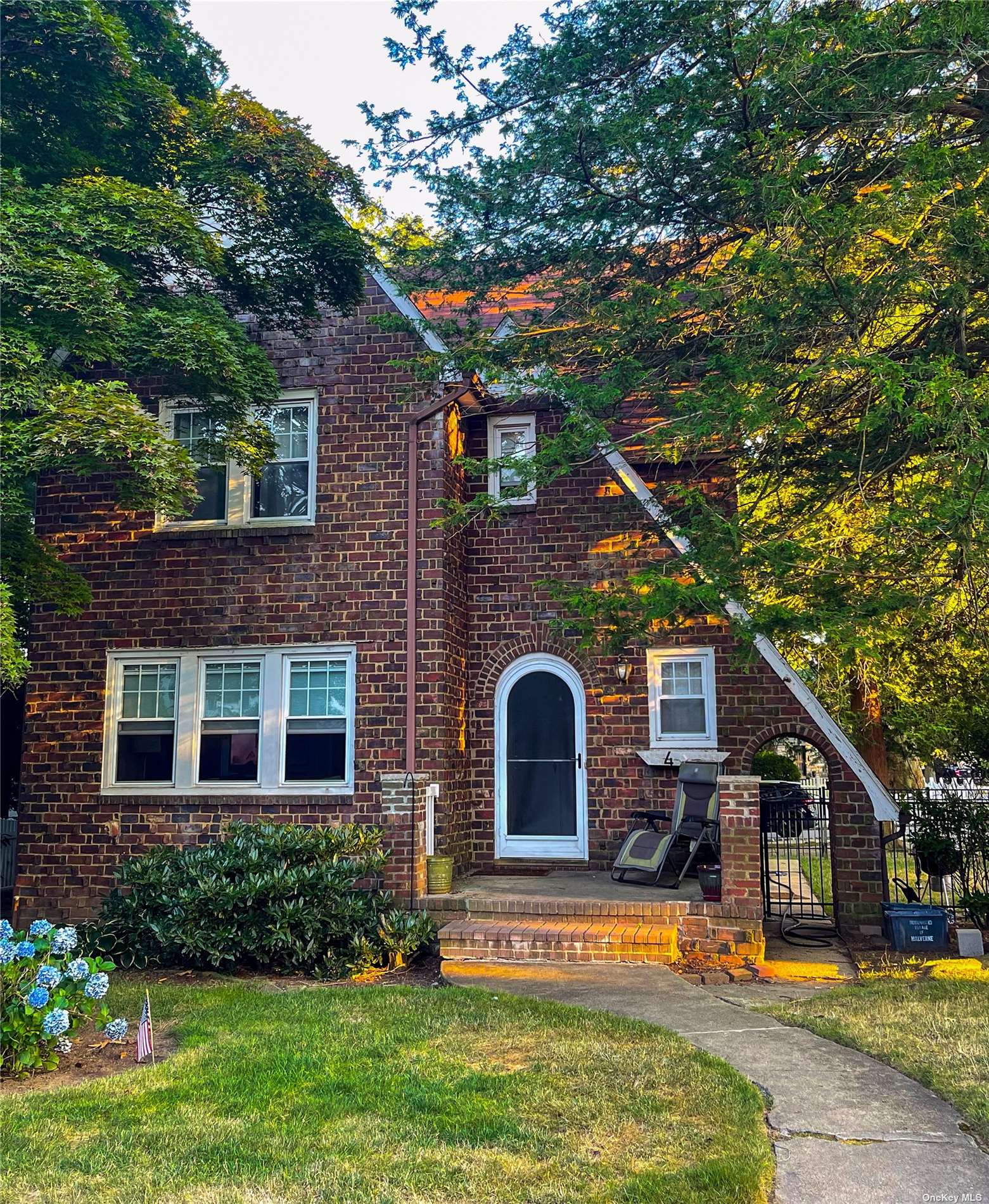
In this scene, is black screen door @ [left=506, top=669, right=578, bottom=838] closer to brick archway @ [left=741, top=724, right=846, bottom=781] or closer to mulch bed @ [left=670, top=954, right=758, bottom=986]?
brick archway @ [left=741, top=724, right=846, bottom=781]

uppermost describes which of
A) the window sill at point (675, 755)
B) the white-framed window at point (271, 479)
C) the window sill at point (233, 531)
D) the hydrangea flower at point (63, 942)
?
the white-framed window at point (271, 479)

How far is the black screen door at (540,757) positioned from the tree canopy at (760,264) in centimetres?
315

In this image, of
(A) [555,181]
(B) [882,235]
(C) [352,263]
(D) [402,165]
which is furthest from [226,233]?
(B) [882,235]

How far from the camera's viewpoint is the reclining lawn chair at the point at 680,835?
10.5 metres

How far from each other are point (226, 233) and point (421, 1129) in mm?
9385

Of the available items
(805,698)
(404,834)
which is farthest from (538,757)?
(805,698)

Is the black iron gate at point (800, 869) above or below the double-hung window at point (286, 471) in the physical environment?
below

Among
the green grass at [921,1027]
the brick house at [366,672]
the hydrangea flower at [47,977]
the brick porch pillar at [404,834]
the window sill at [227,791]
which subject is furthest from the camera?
the brick house at [366,672]

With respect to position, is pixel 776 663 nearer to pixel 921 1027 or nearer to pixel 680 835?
pixel 680 835

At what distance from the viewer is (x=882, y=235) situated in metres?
8.10

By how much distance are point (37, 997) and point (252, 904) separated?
142 inches

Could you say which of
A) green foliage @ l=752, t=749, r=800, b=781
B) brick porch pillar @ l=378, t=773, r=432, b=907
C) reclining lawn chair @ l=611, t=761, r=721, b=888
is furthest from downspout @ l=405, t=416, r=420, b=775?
green foliage @ l=752, t=749, r=800, b=781

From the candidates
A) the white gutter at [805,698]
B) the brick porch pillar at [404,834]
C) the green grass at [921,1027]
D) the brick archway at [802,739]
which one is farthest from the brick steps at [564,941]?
the white gutter at [805,698]

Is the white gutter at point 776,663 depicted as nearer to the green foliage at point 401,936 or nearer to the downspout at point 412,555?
the downspout at point 412,555
